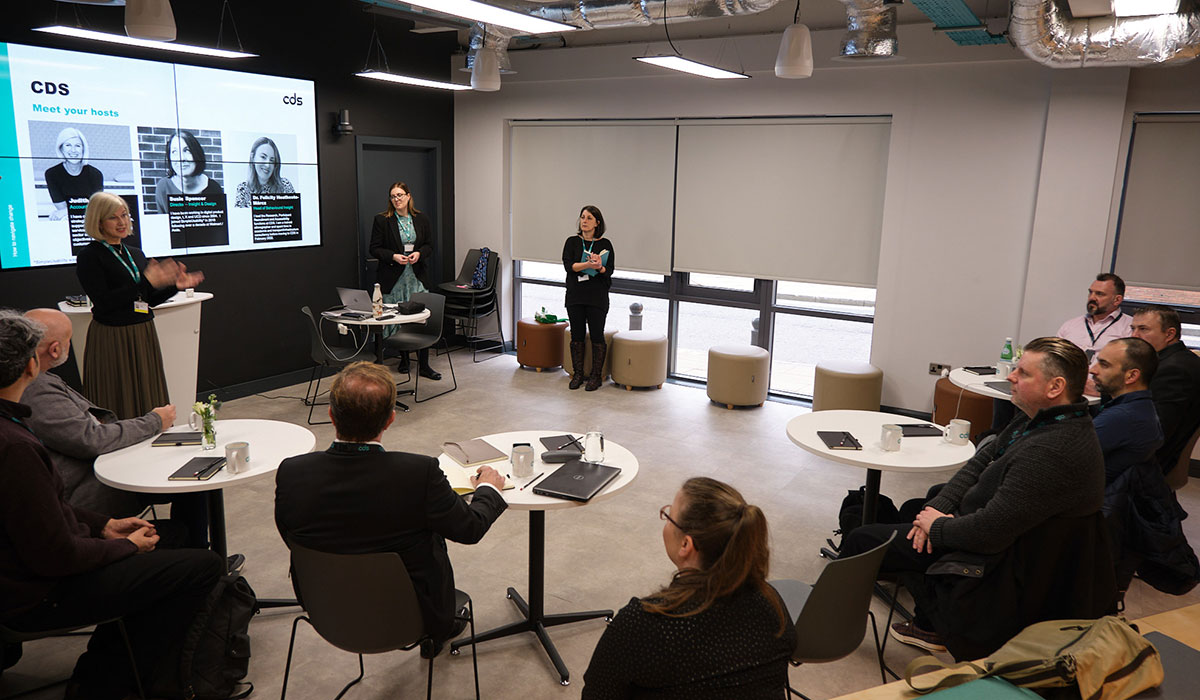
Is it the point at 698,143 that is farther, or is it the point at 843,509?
the point at 698,143

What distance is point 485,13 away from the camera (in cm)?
323

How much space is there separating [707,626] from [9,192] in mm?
5472

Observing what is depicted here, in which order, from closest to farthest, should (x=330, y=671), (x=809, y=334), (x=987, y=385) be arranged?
(x=330, y=671) < (x=987, y=385) < (x=809, y=334)

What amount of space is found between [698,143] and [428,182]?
9.60ft

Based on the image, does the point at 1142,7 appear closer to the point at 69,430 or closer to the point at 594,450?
the point at 594,450

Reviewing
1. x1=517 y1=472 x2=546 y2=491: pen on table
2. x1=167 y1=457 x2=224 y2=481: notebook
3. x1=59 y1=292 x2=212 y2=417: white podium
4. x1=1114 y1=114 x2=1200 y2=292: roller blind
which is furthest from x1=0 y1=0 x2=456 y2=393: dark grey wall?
x1=1114 y1=114 x2=1200 y2=292: roller blind

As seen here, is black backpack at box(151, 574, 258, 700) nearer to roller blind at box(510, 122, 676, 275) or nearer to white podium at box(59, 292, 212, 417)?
white podium at box(59, 292, 212, 417)

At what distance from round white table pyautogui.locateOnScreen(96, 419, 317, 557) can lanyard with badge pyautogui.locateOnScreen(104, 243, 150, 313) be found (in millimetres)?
1505

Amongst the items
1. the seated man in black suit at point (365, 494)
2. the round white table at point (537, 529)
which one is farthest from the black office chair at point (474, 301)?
the seated man in black suit at point (365, 494)

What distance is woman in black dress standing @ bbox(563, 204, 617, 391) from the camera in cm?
692

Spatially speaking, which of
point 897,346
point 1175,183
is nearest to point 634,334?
point 897,346

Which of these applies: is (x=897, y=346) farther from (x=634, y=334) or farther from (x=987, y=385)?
(x=634, y=334)

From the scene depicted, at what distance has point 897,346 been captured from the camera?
6.47 meters

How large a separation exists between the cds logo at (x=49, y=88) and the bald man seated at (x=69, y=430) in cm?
299
